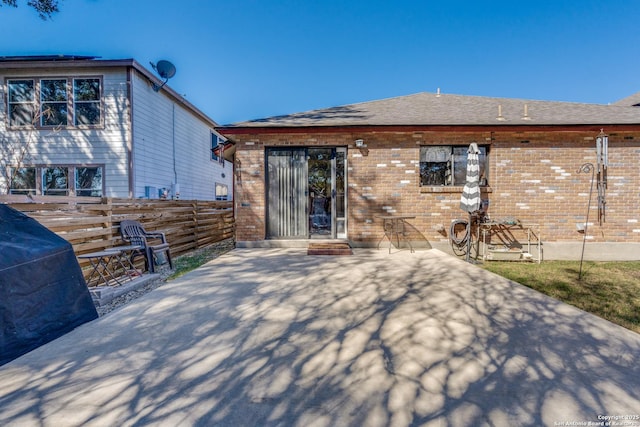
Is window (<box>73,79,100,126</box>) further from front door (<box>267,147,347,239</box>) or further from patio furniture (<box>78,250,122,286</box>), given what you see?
patio furniture (<box>78,250,122,286</box>)

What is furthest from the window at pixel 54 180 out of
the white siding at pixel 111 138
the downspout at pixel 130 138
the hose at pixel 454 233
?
the hose at pixel 454 233

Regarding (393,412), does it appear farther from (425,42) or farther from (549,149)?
(425,42)

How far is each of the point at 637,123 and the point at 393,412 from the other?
9.40 m

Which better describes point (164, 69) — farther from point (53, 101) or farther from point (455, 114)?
point (455, 114)

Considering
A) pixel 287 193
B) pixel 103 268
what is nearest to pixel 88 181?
pixel 103 268

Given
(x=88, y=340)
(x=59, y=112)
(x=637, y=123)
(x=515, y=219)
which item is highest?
(x=59, y=112)

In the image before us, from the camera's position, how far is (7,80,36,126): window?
980cm

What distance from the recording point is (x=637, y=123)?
22.9ft

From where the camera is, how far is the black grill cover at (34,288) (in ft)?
9.06

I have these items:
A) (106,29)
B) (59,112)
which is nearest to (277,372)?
(59,112)

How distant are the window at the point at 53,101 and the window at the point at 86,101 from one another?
0.32m

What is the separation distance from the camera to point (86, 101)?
977 cm

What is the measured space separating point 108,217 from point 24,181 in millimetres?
8064

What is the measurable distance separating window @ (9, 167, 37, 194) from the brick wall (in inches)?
315
